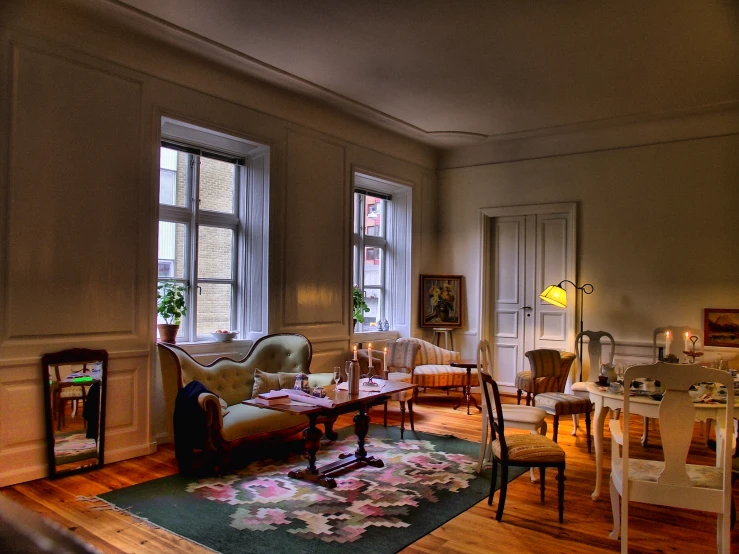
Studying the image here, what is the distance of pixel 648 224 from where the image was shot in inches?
256

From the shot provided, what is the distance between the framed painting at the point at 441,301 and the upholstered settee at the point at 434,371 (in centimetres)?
101

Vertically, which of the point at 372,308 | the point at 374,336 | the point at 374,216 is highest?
the point at 374,216

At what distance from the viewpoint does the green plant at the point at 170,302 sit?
4.79 meters

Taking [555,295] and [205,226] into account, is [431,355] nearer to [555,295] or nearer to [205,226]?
[555,295]

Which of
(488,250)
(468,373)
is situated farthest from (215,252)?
(488,250)

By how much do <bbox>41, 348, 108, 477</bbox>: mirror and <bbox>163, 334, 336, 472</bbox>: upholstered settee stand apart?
0.46 m

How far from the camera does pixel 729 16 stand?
4.11 meters

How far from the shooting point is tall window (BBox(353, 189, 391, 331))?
23.9 feet

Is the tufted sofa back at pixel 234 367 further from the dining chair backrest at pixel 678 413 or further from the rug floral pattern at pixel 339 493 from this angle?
the dining chair backrest at pixel 678 413

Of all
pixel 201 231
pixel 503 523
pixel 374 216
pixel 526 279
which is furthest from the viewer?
pixel 374 216

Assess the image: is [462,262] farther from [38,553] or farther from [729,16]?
[38,553]

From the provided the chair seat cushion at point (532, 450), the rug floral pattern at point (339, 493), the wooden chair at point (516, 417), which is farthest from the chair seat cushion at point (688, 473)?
the rug floral pattern at point (339, 493)

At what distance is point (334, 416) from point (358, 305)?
306cm

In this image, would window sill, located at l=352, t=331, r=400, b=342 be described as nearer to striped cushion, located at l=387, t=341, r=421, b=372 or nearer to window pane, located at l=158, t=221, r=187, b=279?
striped cushion, located at l=387, t=341, r=421, b=372
